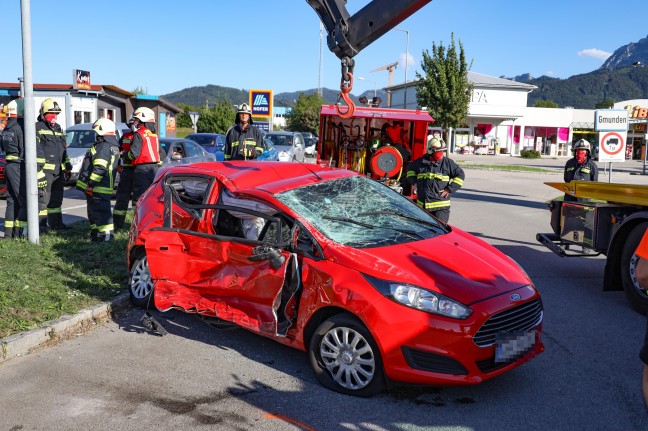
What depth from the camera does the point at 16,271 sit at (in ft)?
22.4

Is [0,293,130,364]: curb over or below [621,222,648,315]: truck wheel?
below

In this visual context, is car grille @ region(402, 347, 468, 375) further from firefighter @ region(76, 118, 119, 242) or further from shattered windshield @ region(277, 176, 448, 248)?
firefighter @ region(76, 118, 119, 242)

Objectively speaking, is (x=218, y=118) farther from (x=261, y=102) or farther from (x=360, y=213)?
(x=360, y=213)

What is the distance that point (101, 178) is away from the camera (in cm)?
889

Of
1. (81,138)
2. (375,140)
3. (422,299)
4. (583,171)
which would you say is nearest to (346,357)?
(422,299)

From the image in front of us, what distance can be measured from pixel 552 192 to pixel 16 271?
1811cm

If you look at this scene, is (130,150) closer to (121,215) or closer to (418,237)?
(121,215)

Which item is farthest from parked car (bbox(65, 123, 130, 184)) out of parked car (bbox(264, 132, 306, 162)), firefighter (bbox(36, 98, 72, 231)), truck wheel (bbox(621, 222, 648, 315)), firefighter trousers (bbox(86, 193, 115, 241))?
truck wheel (bbox(621, 222, 648, 315))

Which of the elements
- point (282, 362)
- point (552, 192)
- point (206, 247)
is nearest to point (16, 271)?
point (206, 247)

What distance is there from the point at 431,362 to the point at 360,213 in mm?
1578

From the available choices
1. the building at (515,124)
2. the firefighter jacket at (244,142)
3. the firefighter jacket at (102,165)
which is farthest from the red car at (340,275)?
the building at (515,124)

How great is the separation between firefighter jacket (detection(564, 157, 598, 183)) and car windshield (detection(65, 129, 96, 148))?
12.5 meters

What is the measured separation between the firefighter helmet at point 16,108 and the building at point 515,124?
50174mm

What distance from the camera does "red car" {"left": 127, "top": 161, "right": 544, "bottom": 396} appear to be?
13.2 ft
